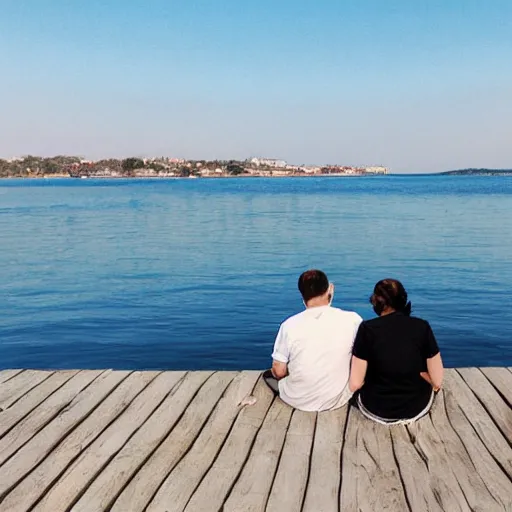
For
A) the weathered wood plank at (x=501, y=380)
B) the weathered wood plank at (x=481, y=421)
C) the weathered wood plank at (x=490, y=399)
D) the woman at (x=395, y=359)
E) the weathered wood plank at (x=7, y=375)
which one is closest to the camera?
the weathered wood plank at (x=481, y=421)

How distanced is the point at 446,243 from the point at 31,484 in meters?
24.7

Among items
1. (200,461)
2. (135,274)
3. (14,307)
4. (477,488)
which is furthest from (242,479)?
(135,274)

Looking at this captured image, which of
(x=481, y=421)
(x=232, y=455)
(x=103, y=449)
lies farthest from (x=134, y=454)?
(x=481, y=421)

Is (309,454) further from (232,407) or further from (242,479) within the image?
(232,407)

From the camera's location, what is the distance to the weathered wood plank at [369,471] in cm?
400

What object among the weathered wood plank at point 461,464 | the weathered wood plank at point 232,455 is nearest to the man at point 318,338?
the weathered wood plank at point 232,455

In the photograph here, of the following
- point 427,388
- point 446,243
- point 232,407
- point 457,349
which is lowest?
point 446,243

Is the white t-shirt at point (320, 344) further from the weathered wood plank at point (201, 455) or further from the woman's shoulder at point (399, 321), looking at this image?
the weathered wood plank at point (201, 455)

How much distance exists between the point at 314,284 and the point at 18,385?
11.0 ft

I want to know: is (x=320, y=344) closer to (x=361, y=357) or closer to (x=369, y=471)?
(x=361, y=357)

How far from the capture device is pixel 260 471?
4.43 m

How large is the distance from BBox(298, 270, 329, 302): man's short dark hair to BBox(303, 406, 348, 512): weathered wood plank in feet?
3.45

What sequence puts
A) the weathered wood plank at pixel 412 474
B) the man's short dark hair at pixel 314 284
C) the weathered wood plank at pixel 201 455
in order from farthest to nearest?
the man's short dark hair at pixel 314 284 → the weathered wood plank at pixel 201 455 → the weathered wood plank at pixel 412 474

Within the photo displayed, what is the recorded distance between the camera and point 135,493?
13.7ft
